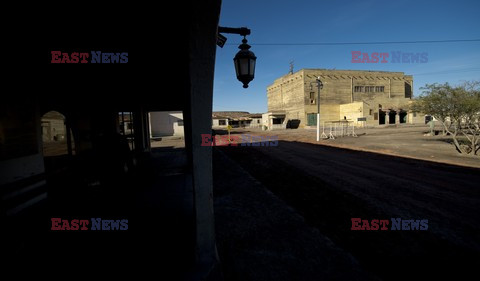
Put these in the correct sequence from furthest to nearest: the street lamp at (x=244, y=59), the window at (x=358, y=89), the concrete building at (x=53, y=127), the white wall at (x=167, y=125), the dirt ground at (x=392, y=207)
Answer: the window at (x=358, y=89) → the white wall at (x=167, y=125) → the concrete building at (x=53, y=127) → the street lamp at (x=244, y=59) → the dirt ground at (x=392, y=207)

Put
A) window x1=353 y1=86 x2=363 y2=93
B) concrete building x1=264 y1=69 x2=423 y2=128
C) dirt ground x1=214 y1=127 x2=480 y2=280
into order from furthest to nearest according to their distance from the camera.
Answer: window x1=353 y1=86 x2=363 y2=93
concrete building x1=264 y1=69 x2=423 y2=128
dirt ground x1=214 y1=127 x2=480 y2=280

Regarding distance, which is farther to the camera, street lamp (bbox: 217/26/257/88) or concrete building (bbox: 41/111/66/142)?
concrete building (bbox: 41/111/66/142)

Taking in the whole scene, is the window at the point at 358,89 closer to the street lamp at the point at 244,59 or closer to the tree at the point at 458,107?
the tree at the point at 458,107

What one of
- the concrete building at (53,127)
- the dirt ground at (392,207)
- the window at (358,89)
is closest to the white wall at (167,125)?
the concrete building at (53,127)

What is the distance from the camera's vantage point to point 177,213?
387 cm

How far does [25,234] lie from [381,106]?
48.5 meters

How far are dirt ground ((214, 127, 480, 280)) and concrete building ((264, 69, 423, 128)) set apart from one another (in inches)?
1243

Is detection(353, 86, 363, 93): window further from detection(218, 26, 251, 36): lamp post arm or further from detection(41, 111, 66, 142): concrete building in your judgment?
detection(41, 111, 66, 142): concrete building

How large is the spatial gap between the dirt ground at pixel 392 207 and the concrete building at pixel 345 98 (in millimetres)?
31562

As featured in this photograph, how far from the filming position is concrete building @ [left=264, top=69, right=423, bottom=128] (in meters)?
38.3

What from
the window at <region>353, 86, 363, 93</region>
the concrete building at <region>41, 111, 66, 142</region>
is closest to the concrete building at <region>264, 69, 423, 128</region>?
the window at <region>353, 86, 363, 93</region>

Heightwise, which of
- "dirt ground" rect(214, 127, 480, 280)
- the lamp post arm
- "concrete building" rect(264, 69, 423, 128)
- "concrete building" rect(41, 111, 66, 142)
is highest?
"concrete building" rect(264, 69, 423, 128)

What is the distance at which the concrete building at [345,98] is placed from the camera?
38.3 m

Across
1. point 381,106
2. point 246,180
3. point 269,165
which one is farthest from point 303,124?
point 246,180
